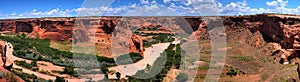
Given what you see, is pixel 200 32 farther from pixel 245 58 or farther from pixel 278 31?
pixel 245 58

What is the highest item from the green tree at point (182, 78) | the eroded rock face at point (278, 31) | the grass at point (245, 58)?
the eroded rock face at point (278, 31)

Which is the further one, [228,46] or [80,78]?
[228,46]

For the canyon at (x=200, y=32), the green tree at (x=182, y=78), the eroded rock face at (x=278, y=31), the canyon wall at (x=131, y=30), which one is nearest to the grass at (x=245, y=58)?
the canyon at (x=200, y=32)

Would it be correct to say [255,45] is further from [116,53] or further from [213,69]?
[116,53]

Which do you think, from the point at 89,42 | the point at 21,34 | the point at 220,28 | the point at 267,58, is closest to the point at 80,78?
the point at 89,42

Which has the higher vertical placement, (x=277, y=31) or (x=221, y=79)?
(x=277, y=31)

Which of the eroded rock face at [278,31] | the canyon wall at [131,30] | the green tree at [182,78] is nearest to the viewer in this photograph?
the green tree at [182,78]

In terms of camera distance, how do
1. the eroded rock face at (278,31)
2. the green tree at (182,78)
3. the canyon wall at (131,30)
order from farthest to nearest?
1. the canyon wall at (131,30)
2. the eroded rock face at (278,31)
3. the green tree at (182,78)

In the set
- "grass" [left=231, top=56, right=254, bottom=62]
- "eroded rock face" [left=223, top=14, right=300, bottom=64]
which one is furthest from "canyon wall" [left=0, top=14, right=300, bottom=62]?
"grass" [left=231, top=56, right=254, bottom=62]

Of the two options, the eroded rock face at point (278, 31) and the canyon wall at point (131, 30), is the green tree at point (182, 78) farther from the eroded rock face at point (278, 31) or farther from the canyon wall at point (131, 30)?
the canyon wall at point (131, 30)

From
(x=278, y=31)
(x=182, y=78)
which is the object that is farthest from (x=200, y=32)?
(x=182, y=78)

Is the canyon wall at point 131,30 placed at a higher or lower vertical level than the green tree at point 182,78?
higher
